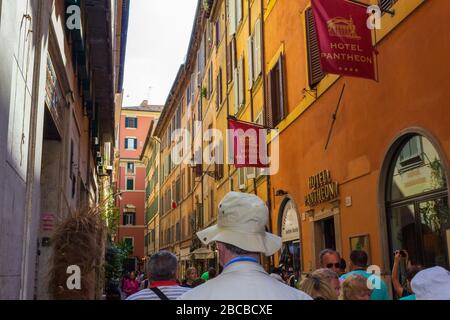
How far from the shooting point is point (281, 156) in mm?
14570

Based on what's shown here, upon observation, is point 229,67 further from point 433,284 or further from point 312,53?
point 433,284

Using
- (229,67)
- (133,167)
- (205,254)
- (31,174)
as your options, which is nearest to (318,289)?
(31,174)

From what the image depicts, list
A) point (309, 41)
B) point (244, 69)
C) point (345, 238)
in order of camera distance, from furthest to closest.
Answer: point (244, 69) → point (309, 41) → point (345, 238)

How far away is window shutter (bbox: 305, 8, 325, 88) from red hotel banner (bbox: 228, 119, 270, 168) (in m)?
2.54

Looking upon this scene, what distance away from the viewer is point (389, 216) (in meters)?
8.56

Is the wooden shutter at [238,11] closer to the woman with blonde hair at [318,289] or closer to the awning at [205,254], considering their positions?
the awning at [205,254]

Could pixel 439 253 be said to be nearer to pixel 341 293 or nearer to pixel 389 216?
pixel 389 216

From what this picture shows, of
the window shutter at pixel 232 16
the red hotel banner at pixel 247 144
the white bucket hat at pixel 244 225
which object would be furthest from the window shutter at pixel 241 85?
the white bucket hat at pixel 244 225

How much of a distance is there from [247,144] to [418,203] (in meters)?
6.70

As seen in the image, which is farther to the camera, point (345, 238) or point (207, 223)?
point (207, 223)

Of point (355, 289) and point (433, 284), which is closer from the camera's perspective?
point (433, 284)

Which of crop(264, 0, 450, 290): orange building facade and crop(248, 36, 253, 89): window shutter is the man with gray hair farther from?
crop(248, 36, 253, 89): window shutter
